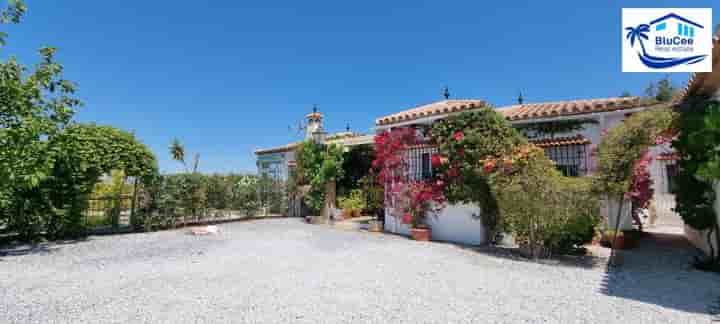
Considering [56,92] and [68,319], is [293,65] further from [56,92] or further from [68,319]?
[68,319]

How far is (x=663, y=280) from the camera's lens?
5594 mm

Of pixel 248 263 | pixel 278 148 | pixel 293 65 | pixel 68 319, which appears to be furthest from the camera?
pixel 278 148

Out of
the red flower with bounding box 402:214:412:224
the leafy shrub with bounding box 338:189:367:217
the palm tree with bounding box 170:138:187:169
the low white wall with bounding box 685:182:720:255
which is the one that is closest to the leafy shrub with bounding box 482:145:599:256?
the low white wall with bounding box 685:182:720:255

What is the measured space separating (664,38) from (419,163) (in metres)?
6.86

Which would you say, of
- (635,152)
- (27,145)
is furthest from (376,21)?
(27,145)

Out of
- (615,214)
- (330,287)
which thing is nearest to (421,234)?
(330,287)

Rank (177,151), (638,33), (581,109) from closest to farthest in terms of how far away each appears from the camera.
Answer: (638,33) < (581,109) < (177,151)

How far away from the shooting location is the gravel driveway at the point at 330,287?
4.01 metres

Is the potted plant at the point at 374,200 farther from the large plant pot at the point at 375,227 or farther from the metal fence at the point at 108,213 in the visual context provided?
the metal fence at the point at 108,213

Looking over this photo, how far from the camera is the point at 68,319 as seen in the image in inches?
153

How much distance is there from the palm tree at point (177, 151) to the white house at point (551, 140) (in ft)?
118

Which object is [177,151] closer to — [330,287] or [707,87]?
[330,287]

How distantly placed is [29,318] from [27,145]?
238 inches

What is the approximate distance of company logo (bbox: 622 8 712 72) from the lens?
7.54 metres
